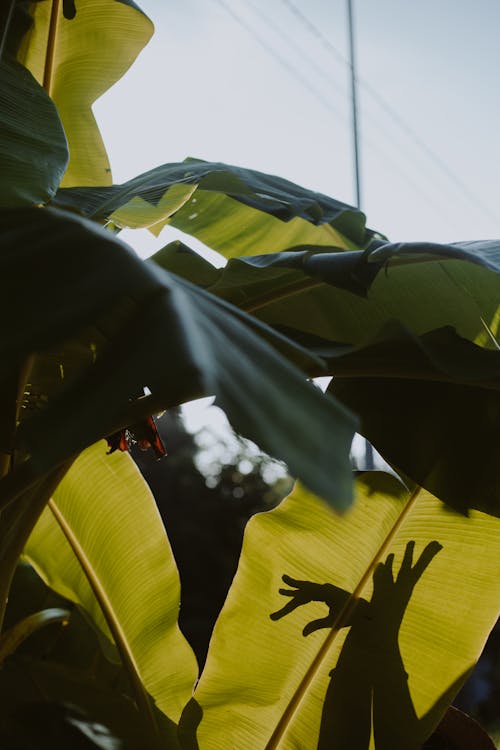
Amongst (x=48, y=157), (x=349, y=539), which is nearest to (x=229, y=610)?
(x=349, y=539)

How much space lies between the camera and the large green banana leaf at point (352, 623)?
0.77 meters

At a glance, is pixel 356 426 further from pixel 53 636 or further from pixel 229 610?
pixel 53 636

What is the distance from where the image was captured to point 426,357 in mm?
572

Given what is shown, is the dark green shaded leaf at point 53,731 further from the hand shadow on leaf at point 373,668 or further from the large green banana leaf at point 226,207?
the large green banana leaf at point 226,207

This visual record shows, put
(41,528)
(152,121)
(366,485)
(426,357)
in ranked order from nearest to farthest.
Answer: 1. (426,357)
2. (366,485)
3. (41,528)
4. (152,121)

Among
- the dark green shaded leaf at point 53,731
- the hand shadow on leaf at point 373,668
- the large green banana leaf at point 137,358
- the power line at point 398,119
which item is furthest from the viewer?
the power line at point 398,119

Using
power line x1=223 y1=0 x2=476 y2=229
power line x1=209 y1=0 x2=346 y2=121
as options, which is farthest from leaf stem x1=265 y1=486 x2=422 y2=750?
power line x1=209 y1=0 x2=346 y2=121

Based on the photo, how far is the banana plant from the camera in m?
0.62

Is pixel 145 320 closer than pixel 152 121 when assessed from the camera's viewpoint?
Yes

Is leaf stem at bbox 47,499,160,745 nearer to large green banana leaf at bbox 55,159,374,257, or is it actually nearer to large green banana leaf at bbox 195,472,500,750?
large green banana leaf at bbox 195,472,500,750

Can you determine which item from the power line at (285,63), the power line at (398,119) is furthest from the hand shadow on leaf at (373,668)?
the power line at (285,63)

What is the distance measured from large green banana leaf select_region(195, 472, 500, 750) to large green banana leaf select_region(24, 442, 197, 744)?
0.05 metres

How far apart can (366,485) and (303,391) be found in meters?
0.53

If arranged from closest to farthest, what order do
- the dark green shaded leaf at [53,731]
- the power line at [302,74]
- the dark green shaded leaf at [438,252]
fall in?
the dark green shaded leaf at [438,252] < the dark green shaded leaf at [53,731] < the power line at [302,74]
